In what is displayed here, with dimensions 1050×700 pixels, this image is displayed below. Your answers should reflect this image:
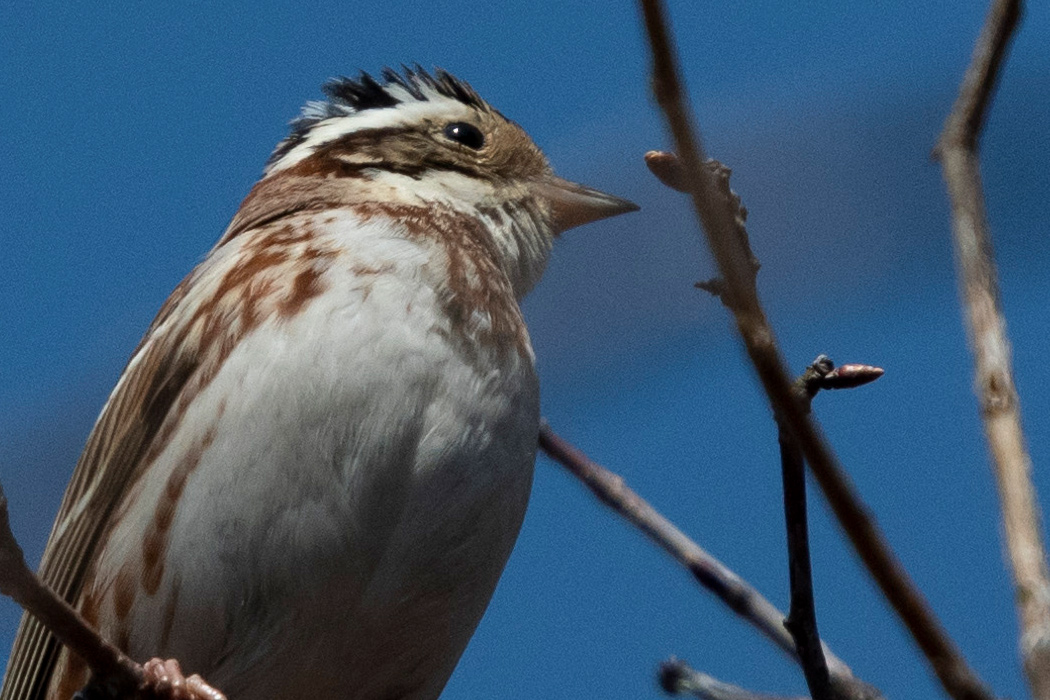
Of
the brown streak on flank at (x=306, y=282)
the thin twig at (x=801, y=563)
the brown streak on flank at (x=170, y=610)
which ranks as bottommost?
the brown streak on flank at (x=170, y=610)

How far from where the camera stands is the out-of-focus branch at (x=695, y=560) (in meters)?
2.82

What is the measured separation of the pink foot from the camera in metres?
2.71

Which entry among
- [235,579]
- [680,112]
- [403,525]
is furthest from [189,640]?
[680,112]

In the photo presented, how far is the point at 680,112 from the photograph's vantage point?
65.1 inches

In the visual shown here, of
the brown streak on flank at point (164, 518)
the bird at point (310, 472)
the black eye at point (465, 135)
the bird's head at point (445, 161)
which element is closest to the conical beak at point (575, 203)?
the bird's head at point (445, 161)

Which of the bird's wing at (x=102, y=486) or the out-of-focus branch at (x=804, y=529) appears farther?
the bird's wing at (x=102, y=486)

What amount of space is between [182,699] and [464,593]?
3.30 feet

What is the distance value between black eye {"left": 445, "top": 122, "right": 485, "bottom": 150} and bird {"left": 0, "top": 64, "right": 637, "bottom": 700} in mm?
662

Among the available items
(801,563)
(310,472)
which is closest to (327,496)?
(310,472)

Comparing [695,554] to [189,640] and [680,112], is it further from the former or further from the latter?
[680,112]

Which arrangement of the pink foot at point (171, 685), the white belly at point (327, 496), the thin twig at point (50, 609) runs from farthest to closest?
the white belly at point (327, 496), the pink foot at point (171, 685), the thin twig at point (50, 609)

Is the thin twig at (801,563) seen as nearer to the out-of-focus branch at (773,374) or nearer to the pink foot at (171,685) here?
the out-of-focus branch at (773,374)

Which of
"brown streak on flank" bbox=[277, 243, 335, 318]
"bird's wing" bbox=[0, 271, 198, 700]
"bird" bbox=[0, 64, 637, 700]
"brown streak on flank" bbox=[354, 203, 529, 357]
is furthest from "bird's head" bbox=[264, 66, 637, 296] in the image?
"bird's wing" bbox=[0, 271, 198, 700]

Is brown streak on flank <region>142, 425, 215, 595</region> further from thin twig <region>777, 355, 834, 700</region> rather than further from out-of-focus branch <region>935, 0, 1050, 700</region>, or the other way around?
out-of-focus branch <region>935, 0, 1050, 700</region>
